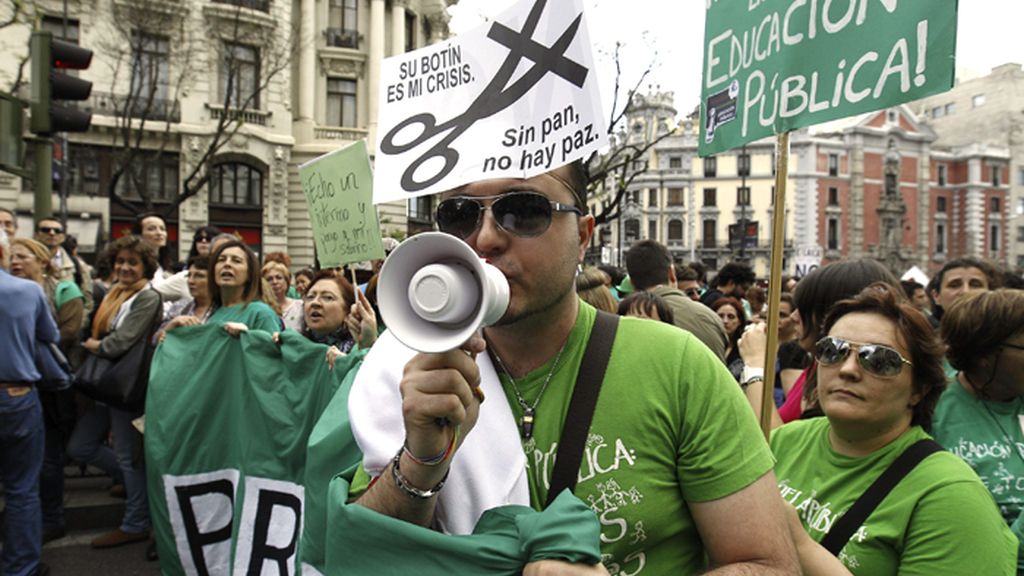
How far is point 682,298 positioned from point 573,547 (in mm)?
3944

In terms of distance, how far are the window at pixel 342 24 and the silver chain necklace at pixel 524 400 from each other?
3283cm

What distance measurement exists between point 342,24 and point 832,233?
178 feet

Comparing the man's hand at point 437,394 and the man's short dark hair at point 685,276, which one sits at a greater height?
the man's short dark hair at point 685,276

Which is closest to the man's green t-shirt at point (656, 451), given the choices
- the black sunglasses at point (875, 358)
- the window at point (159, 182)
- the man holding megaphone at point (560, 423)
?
the man holding megaphone at point (560, 423)

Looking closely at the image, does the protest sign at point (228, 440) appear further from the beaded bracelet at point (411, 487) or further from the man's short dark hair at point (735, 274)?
the man's short dark hair at point (735, 274)

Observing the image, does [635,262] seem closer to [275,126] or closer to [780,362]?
[780,362]

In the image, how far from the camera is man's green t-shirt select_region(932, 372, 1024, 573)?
2418 mm

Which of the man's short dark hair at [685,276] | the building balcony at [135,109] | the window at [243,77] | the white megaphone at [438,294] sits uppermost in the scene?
the window at [243,77]

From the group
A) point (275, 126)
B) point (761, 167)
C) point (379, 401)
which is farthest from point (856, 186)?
point (379, 401)

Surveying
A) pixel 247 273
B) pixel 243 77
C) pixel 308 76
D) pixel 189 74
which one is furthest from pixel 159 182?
pixel 247 273

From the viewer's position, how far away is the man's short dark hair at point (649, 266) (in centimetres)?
573

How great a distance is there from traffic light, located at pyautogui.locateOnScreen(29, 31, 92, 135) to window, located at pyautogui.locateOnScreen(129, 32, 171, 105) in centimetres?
1340

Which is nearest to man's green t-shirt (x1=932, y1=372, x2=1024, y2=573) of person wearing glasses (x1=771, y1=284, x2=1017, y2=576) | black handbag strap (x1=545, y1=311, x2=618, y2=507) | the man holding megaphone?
person wearing glasses (x1=771, y1=284, x2=1017, y2=576)

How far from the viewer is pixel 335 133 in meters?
31.4
